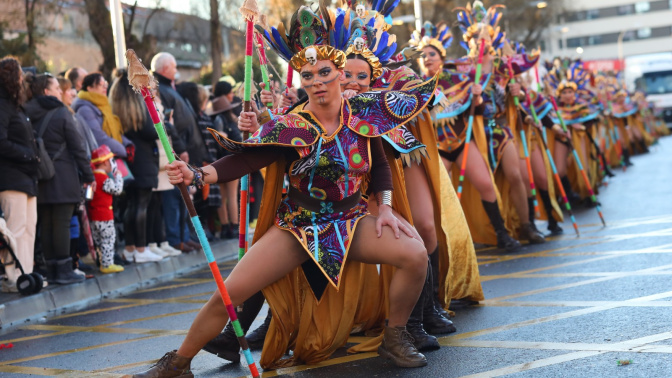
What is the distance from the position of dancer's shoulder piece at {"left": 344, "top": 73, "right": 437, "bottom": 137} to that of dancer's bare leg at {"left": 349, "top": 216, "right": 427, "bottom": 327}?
0.51 m

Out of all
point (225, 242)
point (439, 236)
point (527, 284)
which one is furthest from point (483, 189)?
point (225, 242)

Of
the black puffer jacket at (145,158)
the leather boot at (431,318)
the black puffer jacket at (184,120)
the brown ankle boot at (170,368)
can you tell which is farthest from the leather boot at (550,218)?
the brown ankle boot at (170,368)

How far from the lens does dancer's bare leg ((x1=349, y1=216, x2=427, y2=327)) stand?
527cm

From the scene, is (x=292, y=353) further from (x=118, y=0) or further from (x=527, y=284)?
(x=118, y=0)

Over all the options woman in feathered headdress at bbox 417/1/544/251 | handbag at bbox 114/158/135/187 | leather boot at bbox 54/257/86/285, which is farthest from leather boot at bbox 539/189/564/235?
leather boot at bbox 54/257/86/285

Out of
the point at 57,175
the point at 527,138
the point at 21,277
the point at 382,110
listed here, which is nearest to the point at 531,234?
the point at 527,138

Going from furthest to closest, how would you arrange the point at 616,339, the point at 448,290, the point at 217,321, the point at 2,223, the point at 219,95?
the point at 219,95
the point at 2,223
the point at 448,290
the point at 616,339
the point at 217,321

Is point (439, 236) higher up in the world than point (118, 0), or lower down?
lower down

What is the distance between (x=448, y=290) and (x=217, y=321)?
227 centimetres

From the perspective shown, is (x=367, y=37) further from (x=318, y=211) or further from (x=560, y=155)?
(x=560, y=155)

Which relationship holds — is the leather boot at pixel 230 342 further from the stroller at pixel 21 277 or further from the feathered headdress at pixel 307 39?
the stroller at pixel 21 277

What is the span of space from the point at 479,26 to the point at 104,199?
14.2 ft

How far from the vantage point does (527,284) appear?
7805mm

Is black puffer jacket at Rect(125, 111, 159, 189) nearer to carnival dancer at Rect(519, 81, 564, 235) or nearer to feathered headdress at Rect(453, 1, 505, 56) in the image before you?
feathered headdress at Rect(453, 1, 505, 56)
